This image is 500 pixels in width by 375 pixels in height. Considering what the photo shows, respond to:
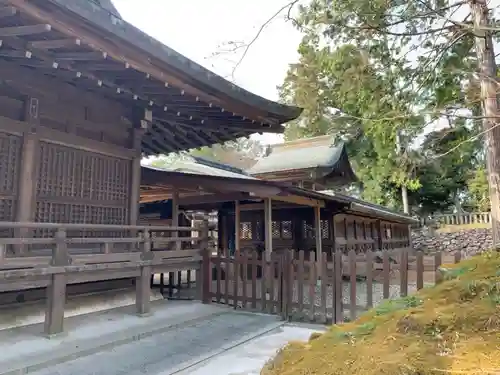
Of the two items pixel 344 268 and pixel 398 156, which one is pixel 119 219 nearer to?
pixel 344 268

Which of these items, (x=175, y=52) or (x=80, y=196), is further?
(x=80, y=196)

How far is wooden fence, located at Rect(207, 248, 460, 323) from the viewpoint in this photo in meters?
5.89

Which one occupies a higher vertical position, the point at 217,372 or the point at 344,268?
the point at 344,268

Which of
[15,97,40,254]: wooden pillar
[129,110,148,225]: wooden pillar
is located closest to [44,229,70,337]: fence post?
[15,97,40,254]: wooden pillar

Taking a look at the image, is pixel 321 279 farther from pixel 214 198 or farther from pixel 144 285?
pixel 214 198

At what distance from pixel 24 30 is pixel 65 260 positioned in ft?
9.45

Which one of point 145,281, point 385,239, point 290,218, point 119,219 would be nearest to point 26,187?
point 119,219

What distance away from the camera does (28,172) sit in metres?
5.57

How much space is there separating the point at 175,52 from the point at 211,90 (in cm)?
85

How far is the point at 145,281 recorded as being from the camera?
6.56 m

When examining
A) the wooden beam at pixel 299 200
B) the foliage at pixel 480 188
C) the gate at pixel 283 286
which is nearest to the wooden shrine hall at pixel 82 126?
the gate at pixel 283 286

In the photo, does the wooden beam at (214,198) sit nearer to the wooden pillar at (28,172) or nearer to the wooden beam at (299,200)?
the wooden beam at (299,200)

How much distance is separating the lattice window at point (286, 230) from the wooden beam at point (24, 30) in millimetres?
10801


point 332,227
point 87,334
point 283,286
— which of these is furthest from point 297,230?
point 87,334
